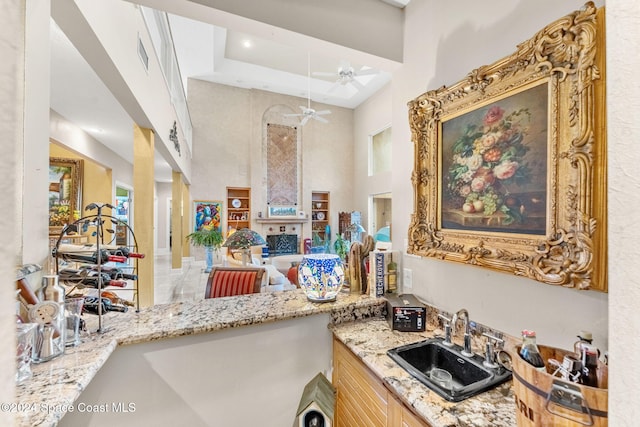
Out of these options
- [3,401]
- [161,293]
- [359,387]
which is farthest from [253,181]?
[3,401]

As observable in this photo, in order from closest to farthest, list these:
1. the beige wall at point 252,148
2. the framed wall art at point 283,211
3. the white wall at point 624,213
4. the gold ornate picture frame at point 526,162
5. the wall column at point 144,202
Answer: the white wall at point 624,213
the gold ornate picture frame at point 526,162
the wall column at point 144,202
the beige wall at point 252,148
the framed wall art at point 283,211

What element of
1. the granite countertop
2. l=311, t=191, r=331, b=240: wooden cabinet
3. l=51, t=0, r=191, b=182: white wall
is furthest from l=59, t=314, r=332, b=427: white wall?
l=311, t=191, r=331, b=240: wooden cabinet

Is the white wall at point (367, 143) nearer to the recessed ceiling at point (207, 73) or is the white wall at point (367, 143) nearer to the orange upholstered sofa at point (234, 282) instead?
the recessed ceiling at point (207, 73)

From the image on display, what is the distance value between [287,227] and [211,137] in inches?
153

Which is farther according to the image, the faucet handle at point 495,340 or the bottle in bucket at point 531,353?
the faucet handle at point 495,340

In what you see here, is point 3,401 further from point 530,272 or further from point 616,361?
point 530,272

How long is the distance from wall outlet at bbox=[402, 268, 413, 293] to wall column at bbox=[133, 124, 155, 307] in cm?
299

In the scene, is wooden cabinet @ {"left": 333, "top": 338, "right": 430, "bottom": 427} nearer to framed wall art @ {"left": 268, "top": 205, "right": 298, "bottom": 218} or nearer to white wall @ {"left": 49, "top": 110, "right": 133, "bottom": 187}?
white wall @ {"left": 49, "top": 110, "right": 133, "bottom": 187}

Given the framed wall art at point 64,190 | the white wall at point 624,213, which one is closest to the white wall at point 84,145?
the framed wall art at point 64,190

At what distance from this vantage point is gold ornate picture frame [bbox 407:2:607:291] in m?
0.89

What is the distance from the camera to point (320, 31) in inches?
64.3

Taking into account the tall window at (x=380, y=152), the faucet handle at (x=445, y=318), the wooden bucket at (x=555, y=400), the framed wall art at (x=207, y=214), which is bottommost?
the faucet handle at (x=445, y=318)

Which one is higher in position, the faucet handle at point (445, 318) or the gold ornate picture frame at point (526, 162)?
the gold ornate picture frame at point (526, 162)

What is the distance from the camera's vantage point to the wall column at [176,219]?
21.6ft
